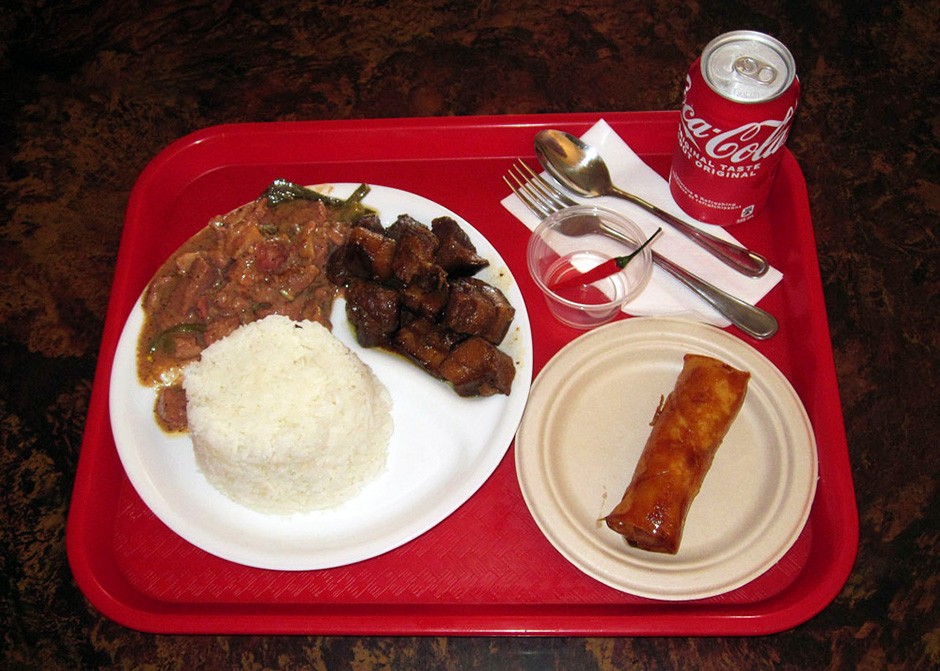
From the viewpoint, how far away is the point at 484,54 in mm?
4047

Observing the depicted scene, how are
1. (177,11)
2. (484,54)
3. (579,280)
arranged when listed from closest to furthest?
(579,280) < (484,54) < (177,11)

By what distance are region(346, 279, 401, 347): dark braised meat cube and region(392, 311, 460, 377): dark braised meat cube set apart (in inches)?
2.1

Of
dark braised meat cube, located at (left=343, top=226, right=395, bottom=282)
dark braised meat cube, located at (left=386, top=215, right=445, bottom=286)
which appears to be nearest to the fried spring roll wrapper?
dark braised meat cube, located at (left=386, top=215, right=445, bottom=286)

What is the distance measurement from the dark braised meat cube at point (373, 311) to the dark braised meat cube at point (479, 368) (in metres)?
0.28

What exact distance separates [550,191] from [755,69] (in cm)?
94

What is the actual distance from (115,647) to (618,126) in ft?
9.56

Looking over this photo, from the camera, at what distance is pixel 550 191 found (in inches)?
135

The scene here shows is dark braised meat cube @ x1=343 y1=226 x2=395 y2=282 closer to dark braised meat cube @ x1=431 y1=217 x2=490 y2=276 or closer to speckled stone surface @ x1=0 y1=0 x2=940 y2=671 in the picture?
dark braised meat cube @ x1=431 y1=217 x2=490 y2=276

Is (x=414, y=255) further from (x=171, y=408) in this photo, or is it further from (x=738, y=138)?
(x=738, y=138)

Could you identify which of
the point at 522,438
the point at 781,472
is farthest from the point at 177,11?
the point at 781,472

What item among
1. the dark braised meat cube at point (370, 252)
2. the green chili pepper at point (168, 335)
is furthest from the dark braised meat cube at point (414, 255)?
the green chili pepper at point (168, 335)

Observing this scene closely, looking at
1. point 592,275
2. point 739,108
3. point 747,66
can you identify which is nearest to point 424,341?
point 592,275

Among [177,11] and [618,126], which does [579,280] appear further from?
[177,11]

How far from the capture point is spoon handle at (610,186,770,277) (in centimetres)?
322
